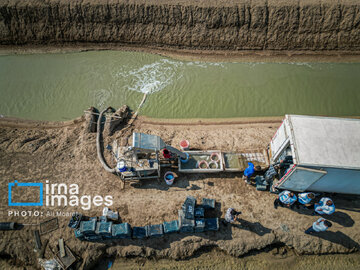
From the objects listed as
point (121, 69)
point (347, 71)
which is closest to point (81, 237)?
point (121, 69)

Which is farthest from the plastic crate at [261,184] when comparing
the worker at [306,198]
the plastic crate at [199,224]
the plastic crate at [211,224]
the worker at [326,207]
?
the plastic crate at [199,224]

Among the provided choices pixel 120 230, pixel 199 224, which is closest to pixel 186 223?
pixel 199 224

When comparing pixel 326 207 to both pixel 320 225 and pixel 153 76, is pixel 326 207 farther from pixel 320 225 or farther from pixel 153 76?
pixel 153 76

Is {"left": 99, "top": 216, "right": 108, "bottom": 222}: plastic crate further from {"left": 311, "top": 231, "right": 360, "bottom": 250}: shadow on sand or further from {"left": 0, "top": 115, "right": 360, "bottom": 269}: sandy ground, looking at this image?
{"left": 311, "top": 231, "right": 360, "bottom": 250}: shadow on sand

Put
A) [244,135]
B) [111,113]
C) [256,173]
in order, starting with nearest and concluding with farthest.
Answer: [256,173]
[244,135]
[111,113]

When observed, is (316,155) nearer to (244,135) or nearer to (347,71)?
(244,135)

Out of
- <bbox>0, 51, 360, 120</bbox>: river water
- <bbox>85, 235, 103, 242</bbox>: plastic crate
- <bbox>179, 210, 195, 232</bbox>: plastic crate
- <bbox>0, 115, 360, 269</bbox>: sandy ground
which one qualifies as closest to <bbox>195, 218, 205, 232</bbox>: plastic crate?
<bbox>179, 210, 195, 232</bbox>: plastic crate

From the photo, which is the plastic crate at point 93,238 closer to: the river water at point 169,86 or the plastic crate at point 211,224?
the plastic crate at point 211,224
